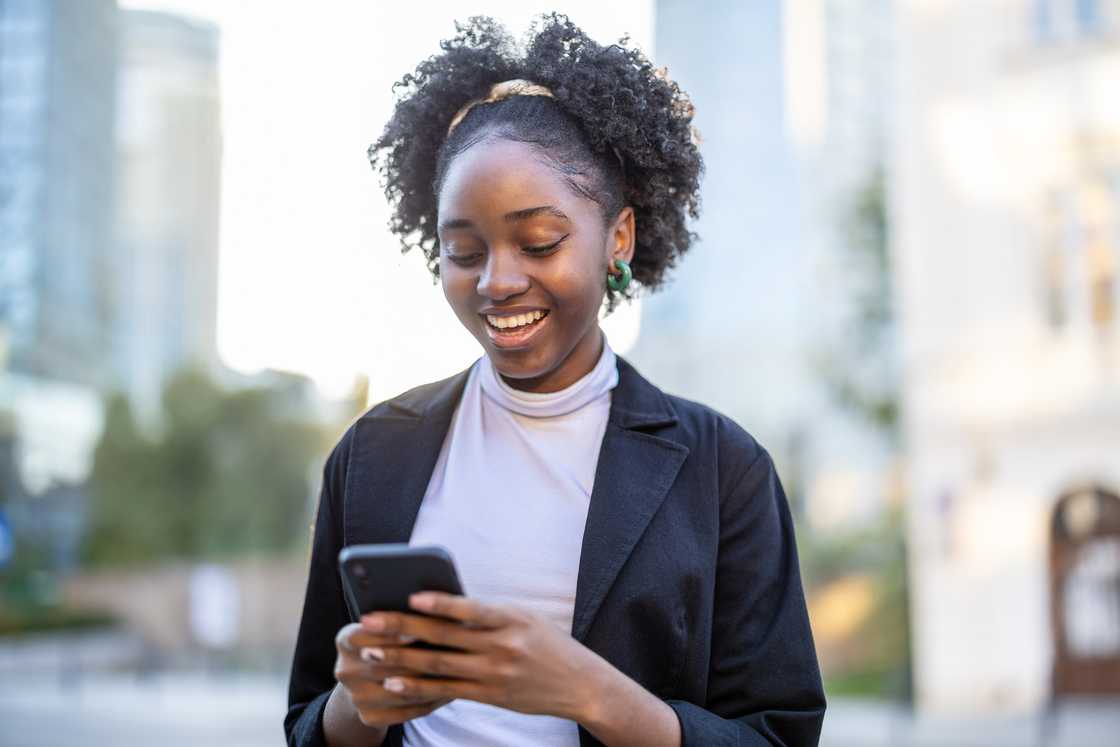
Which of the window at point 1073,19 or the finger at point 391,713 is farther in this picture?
the window at point 1073,19

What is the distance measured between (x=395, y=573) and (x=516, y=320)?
0.56m

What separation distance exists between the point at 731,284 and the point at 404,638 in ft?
159

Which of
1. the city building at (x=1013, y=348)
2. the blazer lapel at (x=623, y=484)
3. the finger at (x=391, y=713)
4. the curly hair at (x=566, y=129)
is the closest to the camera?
the finger at (x=391, y=713)

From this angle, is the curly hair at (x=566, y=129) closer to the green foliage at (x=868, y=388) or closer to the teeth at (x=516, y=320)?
the teeth at (x=516, y=320)

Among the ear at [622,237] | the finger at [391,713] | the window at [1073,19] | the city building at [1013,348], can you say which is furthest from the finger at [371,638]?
the window at [1073,19]

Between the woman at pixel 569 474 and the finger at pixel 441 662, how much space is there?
11 cm

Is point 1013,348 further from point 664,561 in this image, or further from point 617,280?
point 664,561

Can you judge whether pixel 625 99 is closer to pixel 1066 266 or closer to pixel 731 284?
pixel 1066 266

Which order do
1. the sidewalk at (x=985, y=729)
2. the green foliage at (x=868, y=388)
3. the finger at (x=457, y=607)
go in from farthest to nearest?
1. the green foliage at (x=868, y=388)
2. the sidewalk at (x=985, y=729)
3. the finger at (x=457, y=607)

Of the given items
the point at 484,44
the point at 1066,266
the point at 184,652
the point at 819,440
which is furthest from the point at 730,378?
the point at 484,44

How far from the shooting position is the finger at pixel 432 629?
1645mm

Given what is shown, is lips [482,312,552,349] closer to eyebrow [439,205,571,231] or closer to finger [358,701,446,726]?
eyebrow [439,205,571,231]

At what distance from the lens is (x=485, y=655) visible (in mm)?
1664

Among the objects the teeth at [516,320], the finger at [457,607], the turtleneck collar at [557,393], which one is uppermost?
the teeth at [516,320]
